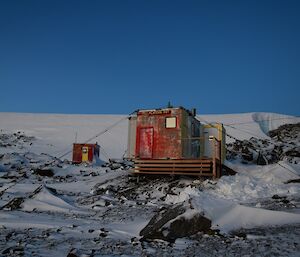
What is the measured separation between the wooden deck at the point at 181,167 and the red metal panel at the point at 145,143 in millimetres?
1449

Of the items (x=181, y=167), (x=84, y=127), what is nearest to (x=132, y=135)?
(x=181, y=167)

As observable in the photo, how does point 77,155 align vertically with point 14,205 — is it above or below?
above


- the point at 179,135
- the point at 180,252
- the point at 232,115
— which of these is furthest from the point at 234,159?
the point at 232,115

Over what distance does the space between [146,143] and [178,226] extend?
1285 centimetres

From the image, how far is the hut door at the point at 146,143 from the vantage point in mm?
19016

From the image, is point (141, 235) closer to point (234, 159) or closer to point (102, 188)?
point (102, 188)

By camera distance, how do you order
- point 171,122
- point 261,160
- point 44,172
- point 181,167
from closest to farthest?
1. point 181,167
2. point 171,122
3. point 44,172
4. point 261,160

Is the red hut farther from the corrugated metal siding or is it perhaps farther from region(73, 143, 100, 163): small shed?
region(73, 143, 100, 163): small shed

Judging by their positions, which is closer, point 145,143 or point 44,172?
point 145,143

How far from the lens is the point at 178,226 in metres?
6.33

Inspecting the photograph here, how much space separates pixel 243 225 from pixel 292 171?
1095cm

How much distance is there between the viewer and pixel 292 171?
16266mm

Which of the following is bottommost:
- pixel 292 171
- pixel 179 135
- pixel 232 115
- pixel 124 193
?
pixel 124 193

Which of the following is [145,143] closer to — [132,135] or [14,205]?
[132,135]
